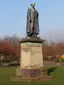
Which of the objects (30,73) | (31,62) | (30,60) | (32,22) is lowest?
(30,73)

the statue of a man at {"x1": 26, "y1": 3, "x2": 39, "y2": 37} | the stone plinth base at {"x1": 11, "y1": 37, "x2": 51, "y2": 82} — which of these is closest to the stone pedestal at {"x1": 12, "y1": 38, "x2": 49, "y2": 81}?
the stone plinth base at {"x1": 11, "y1": 37, "x2": 51, "y2": 82}

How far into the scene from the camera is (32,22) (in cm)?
1897

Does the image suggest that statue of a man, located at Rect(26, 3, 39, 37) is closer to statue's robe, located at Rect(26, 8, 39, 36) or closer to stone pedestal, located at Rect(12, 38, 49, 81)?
statue's robe, located at Rect(26, 8, 39, 36)

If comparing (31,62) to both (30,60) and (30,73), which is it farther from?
(30,73)

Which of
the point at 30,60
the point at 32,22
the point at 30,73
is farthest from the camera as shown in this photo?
the point at 32,22

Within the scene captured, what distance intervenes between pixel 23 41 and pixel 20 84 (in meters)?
4.02

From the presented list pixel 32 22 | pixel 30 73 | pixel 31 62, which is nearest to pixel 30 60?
pixel 31 62

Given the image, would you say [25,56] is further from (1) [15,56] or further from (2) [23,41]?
(1) [15,56]

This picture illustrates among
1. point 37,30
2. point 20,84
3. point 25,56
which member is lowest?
point 20,84

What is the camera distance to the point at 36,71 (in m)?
17.8

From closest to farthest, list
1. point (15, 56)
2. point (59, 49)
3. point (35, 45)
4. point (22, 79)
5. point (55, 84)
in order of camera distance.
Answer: point (55, 84) → point (22, 79) → point (35, 45) → point (15, 56) → point (59, 49)

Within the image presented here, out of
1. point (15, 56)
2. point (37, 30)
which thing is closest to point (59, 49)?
point (15, 56)

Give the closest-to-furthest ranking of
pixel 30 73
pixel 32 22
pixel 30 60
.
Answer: pixel 30 73, pixel 30 60, pixel 32 22

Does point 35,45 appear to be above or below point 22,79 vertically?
above
